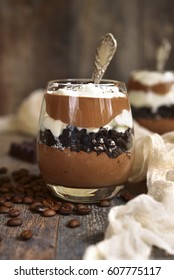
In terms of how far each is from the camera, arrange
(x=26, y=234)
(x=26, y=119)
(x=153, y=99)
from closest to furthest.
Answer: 1. (x=26, y=234)
2. (x=153, y=99)
3. (x=26, y=119)

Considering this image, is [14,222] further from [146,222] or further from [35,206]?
[146,222]

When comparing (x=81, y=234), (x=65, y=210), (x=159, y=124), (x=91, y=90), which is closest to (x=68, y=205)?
→ (x=65, y=210)

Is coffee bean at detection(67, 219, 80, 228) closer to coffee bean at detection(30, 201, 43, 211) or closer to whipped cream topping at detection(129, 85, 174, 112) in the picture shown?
coffee bean at detection(30, 201, 43, 211)

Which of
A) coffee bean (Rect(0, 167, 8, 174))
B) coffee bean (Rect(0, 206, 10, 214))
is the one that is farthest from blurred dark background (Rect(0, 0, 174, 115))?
coffee bean (Rect(0, 206, 10, 214))

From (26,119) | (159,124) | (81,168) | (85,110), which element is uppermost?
(85,110)

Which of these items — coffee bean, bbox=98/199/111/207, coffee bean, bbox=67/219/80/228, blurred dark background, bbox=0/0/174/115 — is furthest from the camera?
blurred dark background, bbox=0/0/174/115

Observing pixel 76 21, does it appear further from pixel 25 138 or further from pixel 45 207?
pixel 45 207

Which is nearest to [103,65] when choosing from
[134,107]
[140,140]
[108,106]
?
[108,106]

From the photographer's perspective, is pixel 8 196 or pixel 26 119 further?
pixel 26 119
